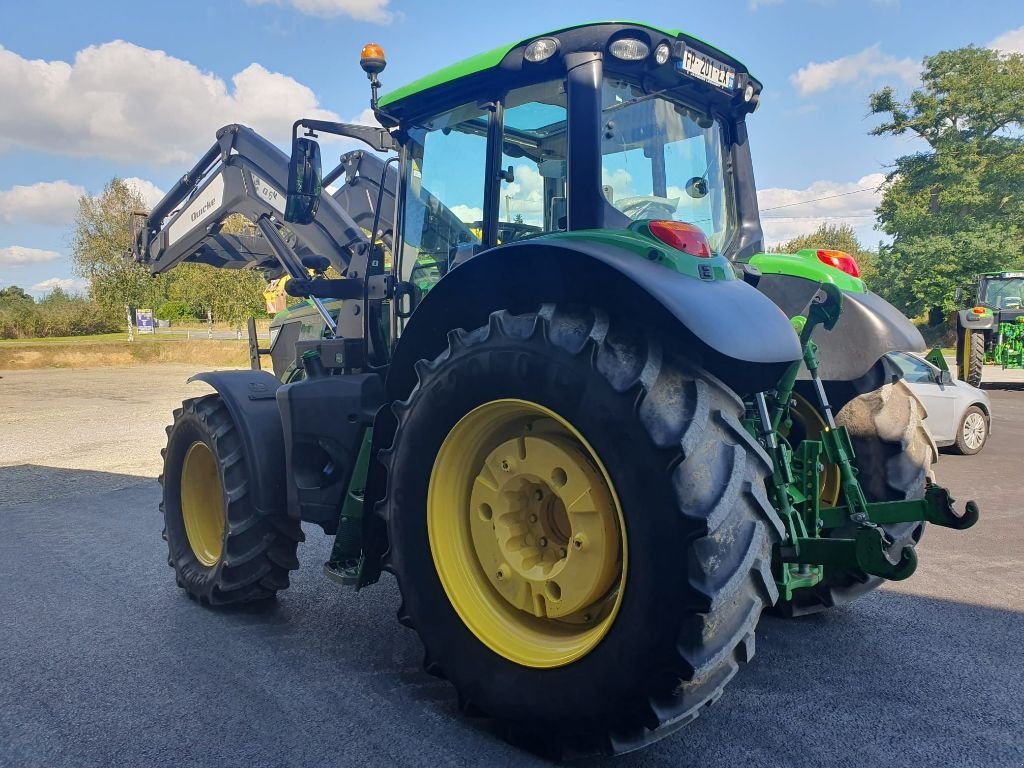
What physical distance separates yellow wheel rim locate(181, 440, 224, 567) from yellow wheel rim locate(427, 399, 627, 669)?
2194 millimetres

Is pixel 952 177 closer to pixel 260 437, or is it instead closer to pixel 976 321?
pixel 976 321

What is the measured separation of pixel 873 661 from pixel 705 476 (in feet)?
6.00

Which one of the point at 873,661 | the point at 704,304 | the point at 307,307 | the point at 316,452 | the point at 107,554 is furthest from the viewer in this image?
the point at 307,307

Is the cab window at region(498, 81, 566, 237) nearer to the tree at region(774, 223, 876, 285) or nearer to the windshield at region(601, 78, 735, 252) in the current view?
the windshield at region(601, 78, 735, 252)

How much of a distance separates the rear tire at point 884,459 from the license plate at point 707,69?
161 cm

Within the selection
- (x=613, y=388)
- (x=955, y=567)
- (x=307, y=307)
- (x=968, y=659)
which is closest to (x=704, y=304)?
(x=613, y=388)

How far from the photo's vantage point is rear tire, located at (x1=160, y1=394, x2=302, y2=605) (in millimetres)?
3818

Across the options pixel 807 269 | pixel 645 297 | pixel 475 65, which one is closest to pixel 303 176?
pixel 475 65

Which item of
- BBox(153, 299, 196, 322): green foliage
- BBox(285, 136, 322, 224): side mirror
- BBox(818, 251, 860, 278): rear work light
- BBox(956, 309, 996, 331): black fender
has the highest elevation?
BBox(153, 299, 196, 322): green foliage

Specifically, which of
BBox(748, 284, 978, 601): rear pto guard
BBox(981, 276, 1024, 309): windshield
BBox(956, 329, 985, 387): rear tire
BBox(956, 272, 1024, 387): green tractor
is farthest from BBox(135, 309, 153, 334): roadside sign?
BBox(748, 284, 978, 601): rear pto guard

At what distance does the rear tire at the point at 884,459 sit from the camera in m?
3.41

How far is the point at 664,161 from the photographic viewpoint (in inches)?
129

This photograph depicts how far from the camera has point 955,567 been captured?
468 centimetres

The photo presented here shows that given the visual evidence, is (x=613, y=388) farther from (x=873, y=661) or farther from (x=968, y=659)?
Answer: (x=968, y=659)
